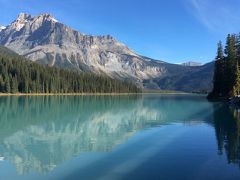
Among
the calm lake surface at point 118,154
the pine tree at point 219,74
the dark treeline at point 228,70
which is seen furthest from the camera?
the pine tree at point 219,74

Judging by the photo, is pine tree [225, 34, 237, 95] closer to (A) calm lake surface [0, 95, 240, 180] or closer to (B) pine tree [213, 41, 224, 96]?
(B) pine tree [213, 41, 224, 96]

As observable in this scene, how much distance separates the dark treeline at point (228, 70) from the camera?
116 metres

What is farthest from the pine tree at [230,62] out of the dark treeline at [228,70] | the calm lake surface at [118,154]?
the calm lake surface at [118,154]

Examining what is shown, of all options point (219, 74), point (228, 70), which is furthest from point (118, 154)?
point (219, 74)

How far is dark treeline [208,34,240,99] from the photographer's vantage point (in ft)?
379

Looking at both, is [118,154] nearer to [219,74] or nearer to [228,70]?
[228,70]

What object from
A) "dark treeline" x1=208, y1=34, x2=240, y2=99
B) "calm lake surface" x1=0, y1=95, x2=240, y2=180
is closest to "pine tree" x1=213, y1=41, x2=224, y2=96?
"dark treeline" x1=208, y1=34, x2=240, y2=99

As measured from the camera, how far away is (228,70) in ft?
409

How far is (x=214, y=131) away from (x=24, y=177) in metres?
27.6

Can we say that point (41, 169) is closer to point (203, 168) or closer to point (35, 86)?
point (203, 168)

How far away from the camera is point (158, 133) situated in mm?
42281

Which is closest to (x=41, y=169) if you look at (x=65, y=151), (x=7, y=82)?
(x=65, y=151)

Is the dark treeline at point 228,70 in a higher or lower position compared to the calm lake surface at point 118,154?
higher

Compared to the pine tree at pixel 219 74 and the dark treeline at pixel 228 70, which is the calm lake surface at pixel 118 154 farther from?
the pine tree at pixel 219 74
